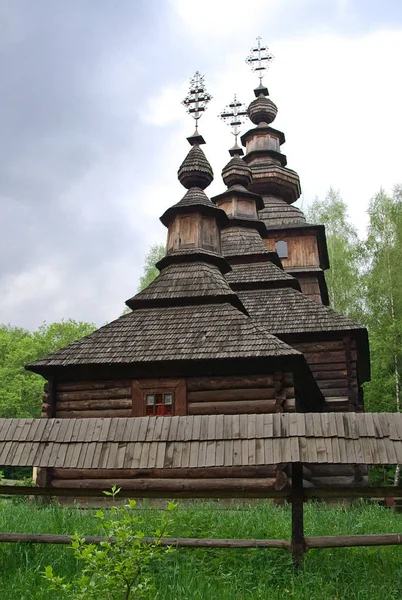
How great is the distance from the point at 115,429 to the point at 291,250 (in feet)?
56.7

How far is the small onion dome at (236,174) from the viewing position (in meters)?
22.1

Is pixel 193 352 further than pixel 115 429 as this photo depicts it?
Yes

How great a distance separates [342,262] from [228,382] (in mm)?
18640

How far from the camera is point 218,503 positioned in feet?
32.2

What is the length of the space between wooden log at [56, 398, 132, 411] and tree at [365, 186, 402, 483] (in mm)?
12984

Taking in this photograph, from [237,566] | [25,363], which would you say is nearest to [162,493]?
[237,566]

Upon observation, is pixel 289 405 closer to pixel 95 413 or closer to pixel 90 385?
pixel 95 413

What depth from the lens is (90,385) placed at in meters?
11.8

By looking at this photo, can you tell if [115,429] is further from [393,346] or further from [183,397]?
[393,346]

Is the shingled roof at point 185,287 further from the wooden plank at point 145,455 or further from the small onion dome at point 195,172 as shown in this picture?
the wooden plank at point 145,455

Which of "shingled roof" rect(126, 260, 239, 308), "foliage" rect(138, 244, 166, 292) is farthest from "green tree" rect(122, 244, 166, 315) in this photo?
"shingled roof" rect(126, 260, 239, 308)

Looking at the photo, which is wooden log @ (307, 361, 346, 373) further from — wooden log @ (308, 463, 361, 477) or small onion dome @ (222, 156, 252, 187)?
small onion dome @ (222, 156, 252, 187)

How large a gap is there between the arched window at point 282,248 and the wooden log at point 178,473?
12770 millimetres

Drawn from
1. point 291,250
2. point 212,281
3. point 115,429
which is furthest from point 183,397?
point 291,250
